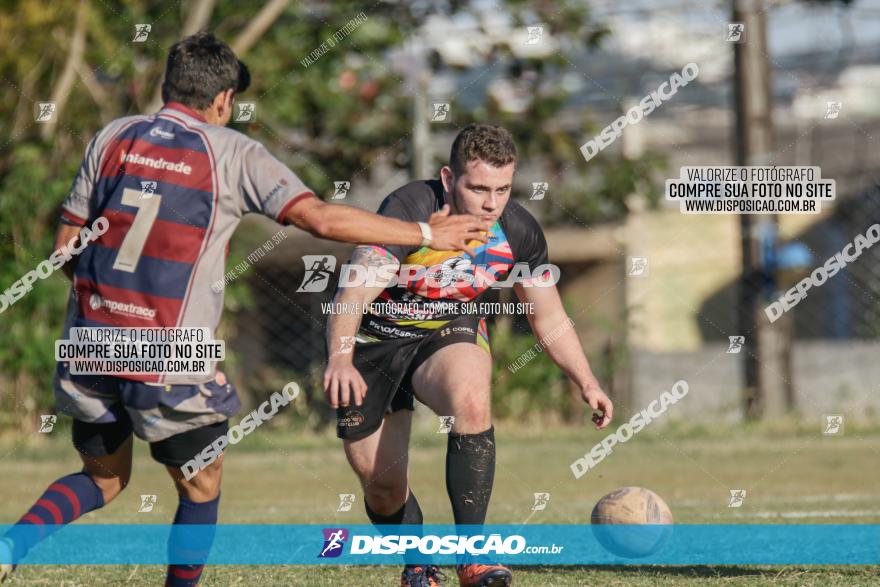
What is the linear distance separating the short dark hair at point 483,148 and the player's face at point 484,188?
23 mm

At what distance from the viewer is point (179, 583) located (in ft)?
16.9

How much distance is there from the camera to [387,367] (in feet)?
19.4

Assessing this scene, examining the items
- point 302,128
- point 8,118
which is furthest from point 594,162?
point 8,118

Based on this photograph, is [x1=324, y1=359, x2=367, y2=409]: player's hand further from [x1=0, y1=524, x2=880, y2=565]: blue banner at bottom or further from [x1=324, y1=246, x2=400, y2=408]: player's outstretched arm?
[x1=0, y1=524, x2=880, y2=565]: blue banner at bottom

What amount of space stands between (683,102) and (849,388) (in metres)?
6.21

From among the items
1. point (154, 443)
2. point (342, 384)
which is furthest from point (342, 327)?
point (154, 443)

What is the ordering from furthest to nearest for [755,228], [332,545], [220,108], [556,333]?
[755,228] → [332,545] → [556,333] → [220,108]

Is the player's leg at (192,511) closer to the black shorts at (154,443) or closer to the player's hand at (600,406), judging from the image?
the black shorts at (154,443)

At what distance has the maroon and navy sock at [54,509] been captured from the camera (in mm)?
4910

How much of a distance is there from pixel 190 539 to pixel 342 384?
0.83 metres

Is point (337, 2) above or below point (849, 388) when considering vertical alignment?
above

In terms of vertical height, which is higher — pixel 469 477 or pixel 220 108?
pixel 220 108

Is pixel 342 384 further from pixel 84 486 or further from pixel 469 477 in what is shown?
pixel 84 486

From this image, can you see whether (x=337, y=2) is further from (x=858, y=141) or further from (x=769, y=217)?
(x=858, y=141)
